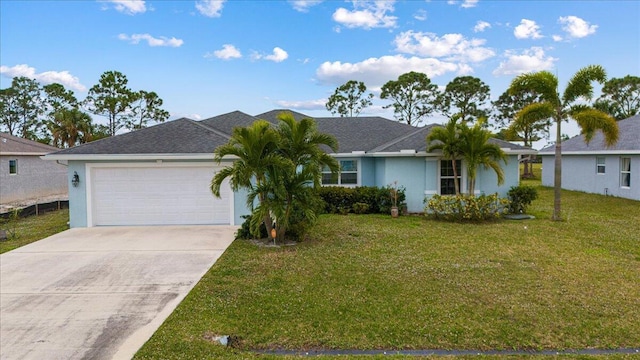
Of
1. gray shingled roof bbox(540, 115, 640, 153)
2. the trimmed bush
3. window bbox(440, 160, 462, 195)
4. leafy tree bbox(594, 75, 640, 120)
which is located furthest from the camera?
leafy tree bbox(594, 75, 640, 120)

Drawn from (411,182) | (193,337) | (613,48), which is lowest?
(193,337)

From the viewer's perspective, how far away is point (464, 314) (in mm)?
5355

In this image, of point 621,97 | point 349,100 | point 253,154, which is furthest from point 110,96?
point 621,97

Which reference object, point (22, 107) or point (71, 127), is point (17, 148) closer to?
point (71, 127)

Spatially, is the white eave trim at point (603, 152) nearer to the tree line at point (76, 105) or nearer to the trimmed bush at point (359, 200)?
the trimmed bush at point (359, 200)

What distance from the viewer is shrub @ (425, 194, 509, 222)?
12.4m

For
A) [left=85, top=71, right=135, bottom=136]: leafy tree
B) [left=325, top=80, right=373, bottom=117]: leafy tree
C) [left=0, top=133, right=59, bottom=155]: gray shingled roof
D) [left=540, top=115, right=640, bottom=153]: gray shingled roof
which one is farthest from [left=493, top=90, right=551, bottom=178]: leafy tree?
[left=85, top=71, right=135, bottom=136]: leafy tree

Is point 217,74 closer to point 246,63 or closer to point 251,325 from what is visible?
point 246,63

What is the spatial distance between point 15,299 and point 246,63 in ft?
57.4

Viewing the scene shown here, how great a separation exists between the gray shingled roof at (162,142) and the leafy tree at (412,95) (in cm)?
3389

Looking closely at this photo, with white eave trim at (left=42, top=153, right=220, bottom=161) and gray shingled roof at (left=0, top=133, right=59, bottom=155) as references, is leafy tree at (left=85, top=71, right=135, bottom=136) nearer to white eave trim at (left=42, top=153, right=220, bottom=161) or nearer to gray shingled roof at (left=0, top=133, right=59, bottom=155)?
gray shingled roof at (left=0, top=133, right=59, bottom=155)

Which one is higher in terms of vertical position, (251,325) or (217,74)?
(217,74)

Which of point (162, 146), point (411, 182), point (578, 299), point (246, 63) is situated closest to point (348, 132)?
point (411, 182)

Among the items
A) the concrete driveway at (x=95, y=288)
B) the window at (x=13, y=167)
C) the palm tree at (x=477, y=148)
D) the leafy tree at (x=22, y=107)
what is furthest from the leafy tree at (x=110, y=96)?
the palm tree at (x=477, y=148)
